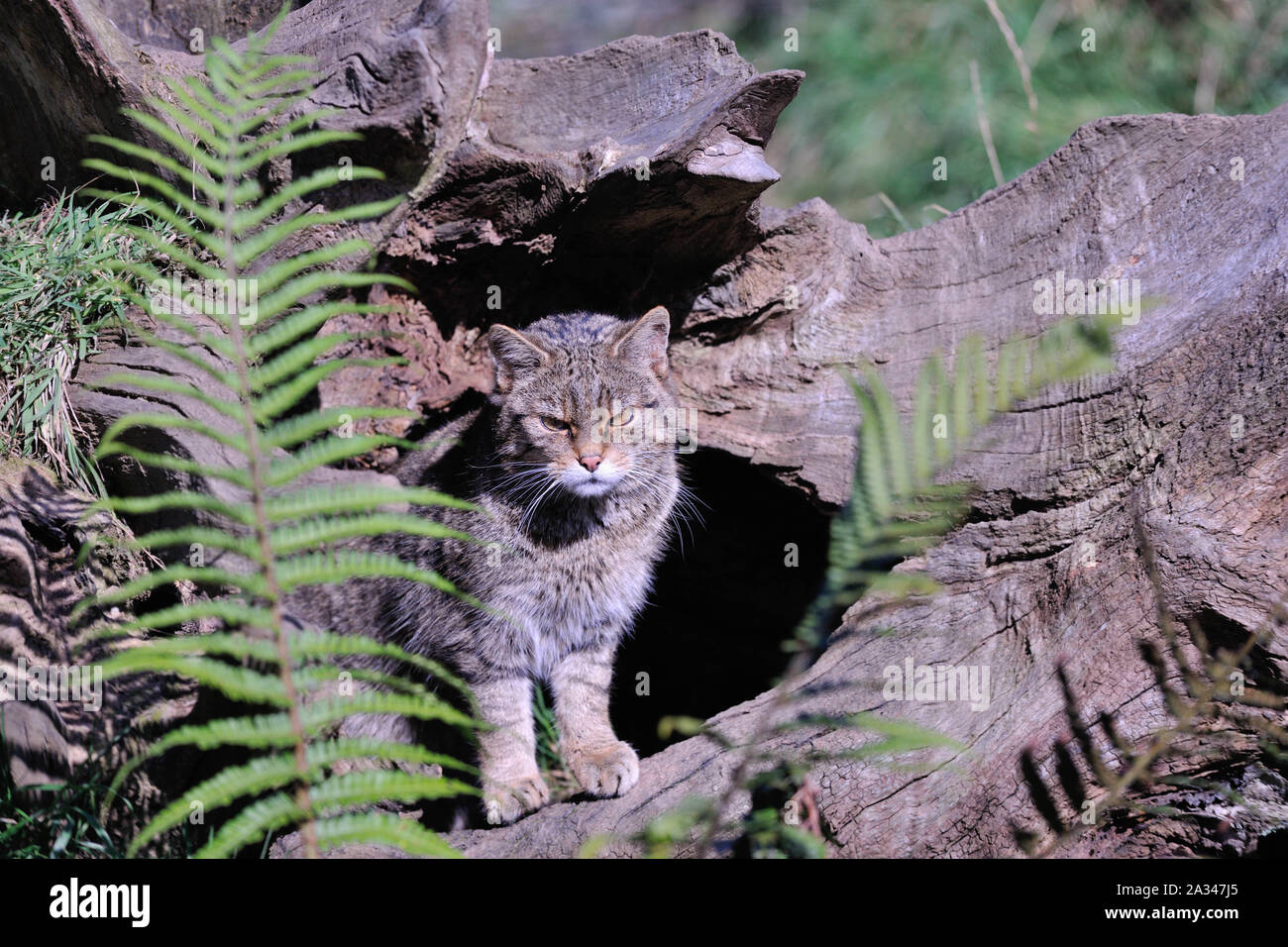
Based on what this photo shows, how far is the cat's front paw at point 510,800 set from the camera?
12.3 ft

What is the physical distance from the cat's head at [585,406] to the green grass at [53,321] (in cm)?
155

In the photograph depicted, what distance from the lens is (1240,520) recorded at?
3041 mm

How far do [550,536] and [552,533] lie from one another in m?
0.02

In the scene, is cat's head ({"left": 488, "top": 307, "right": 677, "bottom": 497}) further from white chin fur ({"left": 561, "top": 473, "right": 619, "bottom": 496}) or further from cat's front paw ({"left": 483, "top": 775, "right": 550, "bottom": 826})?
cat's front paw ({"left": 483, "top": 775, "right": 550, "bottom": 826})

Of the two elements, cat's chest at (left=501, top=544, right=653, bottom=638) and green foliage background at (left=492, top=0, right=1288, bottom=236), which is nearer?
cat's chest at (left=501, top=544, right=653, bottom=638)

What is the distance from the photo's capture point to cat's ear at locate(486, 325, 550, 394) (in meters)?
4.07

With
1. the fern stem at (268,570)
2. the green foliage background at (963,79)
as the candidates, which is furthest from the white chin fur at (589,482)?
the green foliage background at (963,79)

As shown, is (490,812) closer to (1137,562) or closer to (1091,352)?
(1137,562)

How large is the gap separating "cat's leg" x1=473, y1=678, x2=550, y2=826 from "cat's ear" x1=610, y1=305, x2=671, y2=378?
145 centimetres

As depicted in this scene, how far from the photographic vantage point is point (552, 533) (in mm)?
4207

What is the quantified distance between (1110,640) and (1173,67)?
6.34m

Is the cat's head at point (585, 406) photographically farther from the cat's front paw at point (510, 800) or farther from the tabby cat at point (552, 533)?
the cat's front paw at point (510, 800)
